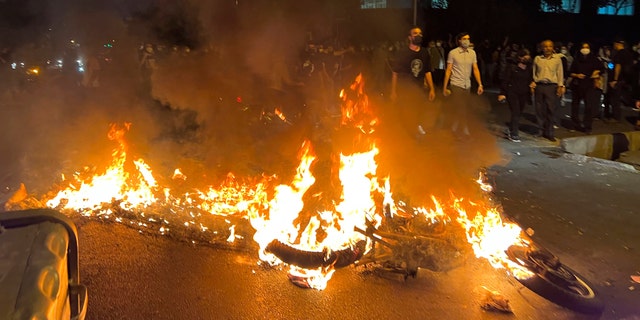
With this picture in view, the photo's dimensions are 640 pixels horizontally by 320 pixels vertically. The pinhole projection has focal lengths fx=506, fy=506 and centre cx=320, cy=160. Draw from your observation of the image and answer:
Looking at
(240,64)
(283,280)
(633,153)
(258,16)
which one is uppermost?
(258,16)

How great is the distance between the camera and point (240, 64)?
660cm

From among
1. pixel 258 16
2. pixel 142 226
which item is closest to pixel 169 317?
pixel 142 226

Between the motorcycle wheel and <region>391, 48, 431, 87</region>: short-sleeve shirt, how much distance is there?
4.10 meters

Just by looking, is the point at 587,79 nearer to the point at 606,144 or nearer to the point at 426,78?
the point at 606,144

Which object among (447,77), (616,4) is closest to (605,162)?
(447,77)

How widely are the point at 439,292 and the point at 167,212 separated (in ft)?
8.15

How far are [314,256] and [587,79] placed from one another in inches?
277

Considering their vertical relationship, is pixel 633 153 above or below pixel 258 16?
below

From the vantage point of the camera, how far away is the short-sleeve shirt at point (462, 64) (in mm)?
7215

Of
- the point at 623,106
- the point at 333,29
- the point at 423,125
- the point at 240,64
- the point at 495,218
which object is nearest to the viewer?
the point at 495,218

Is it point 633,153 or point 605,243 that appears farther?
point 633,153

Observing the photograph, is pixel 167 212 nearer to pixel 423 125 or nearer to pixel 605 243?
pixel 605 243

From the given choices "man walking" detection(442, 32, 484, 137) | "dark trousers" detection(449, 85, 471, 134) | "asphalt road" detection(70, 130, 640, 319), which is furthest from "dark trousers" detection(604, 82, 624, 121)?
"asphalt road" detection(70, 130, 640, 319)

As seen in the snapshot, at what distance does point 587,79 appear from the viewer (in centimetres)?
855
